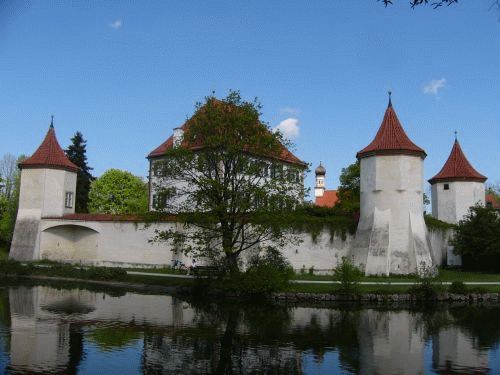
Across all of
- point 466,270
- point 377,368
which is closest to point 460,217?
point 466,270

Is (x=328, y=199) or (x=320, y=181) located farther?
(x=320, y=181)

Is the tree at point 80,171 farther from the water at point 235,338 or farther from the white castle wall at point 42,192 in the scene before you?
the water at point 235,338

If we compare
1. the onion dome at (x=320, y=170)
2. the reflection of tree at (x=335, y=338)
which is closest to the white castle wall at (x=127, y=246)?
the reflection of tree at (x=335, y=338)

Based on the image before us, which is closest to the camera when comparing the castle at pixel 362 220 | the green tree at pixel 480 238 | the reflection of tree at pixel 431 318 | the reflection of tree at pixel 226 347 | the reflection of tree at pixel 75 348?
the reflection of tree at pixel 75 348

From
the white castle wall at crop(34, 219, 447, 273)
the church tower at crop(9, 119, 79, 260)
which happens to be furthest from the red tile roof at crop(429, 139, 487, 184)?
the church tower at crop(9, 119, 79, 260)

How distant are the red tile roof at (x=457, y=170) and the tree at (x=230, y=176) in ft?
64.2

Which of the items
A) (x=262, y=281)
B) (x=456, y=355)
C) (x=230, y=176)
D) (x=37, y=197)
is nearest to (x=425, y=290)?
(x=262, y=281)

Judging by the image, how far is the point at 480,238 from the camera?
32.4 metres

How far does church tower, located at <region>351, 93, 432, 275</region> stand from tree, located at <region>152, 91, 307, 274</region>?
23.5ft

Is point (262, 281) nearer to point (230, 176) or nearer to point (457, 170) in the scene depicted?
point (230, 176)

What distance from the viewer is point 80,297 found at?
70.7 feet

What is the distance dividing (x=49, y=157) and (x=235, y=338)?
26.4 meters

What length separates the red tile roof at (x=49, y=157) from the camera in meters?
35.7

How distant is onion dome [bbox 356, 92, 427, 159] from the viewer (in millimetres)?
29266
